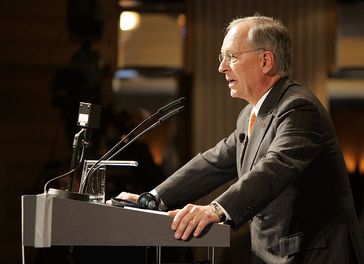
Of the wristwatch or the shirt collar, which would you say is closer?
the wristwatch

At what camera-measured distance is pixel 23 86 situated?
5215 mm

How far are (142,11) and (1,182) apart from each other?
4.63 ft

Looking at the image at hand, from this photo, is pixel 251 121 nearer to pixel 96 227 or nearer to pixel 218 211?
pixel 218 211

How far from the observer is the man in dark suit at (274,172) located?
2.12 m

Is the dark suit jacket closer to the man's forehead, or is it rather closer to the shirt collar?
the shirt collar

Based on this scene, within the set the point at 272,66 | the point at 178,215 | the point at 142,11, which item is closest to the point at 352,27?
the point at 142,11

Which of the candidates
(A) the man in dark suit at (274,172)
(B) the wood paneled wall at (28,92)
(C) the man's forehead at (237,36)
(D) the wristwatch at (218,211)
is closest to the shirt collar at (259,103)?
(A) the man in dark suit at (274,172)

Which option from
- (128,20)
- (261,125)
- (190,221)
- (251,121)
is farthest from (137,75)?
(190,221)

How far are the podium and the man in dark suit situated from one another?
43 millimetres

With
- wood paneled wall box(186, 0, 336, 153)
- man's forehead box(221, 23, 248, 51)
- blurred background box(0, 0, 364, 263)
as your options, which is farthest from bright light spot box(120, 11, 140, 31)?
man's forehead box(221, 23, 248, 51)

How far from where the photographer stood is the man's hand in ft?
6.24

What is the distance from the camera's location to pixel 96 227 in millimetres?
1887

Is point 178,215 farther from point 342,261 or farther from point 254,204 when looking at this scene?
point 342,261

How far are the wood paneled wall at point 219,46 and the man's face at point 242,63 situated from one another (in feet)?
8.34
